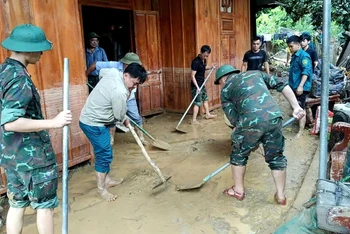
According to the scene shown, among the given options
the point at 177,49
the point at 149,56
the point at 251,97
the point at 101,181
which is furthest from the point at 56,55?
the point at 177,49

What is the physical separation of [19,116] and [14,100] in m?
0.11

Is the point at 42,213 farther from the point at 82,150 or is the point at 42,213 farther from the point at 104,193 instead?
the point at 82,150

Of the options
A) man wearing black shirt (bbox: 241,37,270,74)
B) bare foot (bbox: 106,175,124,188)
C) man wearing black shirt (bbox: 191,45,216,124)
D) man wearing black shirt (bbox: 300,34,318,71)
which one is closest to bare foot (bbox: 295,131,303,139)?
man wearing black shirt (bbox: 300,34,318,71)

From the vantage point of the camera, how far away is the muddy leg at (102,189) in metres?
3.44

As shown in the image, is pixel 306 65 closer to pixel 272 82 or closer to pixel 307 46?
pixel 307 46

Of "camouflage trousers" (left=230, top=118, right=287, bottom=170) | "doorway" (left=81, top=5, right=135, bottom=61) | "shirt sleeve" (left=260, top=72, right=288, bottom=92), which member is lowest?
"camouflage trousers" (left=230, top=118, right=287, bottom=170)

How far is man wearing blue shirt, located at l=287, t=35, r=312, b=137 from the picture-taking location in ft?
16.7

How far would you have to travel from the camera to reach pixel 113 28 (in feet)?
25.4

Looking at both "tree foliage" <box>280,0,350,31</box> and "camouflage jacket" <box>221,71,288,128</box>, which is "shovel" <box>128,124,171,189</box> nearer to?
"camouflage jacket" <box>221,71,288,128</box>

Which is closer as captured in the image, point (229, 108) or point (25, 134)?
point (25, 134)

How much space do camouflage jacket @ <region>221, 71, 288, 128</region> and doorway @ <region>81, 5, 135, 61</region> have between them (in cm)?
428

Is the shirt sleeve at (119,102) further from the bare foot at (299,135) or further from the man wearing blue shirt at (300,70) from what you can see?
the bare foot at (299,135)

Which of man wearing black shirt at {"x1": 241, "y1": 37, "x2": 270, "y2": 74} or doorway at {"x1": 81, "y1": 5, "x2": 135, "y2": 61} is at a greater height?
doorway at {"x1": 81, "y1": 5, "x2": 135, "y2": 61}

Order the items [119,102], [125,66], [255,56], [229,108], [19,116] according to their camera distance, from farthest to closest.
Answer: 1. [255,56]
2. [125,66]
3. [229,108]
4. [119,102]
5. [19,116]
